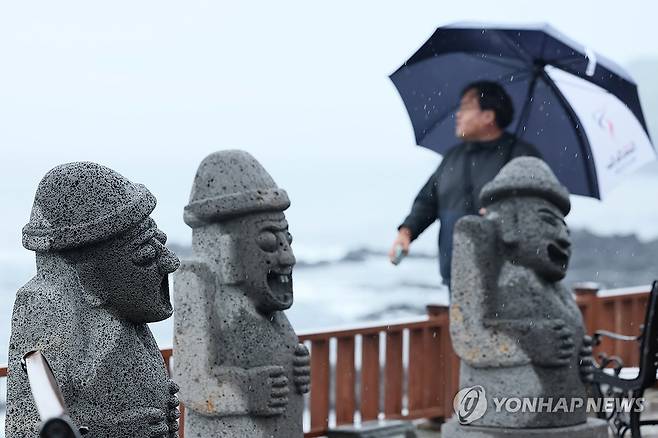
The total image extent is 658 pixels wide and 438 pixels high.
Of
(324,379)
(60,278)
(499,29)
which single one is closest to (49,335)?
(60,278)

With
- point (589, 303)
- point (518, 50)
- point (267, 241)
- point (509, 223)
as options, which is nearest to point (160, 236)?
point (267, 241)

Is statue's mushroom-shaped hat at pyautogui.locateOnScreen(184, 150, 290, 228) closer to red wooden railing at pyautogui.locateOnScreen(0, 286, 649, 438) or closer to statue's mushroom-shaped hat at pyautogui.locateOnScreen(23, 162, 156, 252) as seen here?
statue's mushroom-shaped hat at pyautogui.locateOnScreen(23, 162, 156, 252)

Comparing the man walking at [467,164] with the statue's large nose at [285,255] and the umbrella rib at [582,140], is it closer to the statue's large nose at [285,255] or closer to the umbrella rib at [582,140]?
the umbrella rib at [582,140]

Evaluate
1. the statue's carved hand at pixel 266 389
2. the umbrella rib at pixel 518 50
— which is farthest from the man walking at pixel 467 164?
the statue's carved hand at pixel 266 389

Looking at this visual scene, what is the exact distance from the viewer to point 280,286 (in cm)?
595

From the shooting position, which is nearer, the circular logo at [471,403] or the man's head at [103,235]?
the man's head at [103,235]

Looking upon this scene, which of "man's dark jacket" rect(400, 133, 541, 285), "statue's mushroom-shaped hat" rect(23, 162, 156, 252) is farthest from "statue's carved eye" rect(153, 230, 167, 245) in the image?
"man's dark jacket" rect(400, 133, 541, 285)

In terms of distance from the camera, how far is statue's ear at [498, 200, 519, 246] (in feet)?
23.0

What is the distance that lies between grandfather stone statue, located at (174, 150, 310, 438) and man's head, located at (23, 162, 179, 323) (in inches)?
43.2

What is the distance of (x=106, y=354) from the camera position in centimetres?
461

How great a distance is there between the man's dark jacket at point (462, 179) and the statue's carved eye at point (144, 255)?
13.3 feet

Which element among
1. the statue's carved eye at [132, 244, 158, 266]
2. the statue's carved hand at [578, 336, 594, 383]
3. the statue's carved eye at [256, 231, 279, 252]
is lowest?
the statue's carved hand at [578, 336, 594, 383]

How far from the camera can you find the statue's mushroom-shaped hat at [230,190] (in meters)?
5.90

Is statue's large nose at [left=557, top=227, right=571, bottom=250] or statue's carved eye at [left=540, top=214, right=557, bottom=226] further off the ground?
statue's carved eye at [left=540, top=214, right=557, bottom=226]
